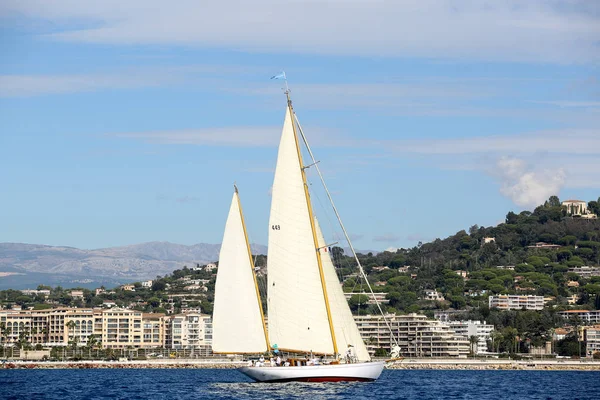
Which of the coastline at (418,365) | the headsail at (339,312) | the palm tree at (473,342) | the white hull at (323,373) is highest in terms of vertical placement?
the headsail at (339,312)

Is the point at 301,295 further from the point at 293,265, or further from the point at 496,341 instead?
the point at 496,341

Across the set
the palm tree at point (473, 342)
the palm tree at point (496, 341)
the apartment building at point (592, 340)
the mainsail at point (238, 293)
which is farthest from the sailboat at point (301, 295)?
the apartment building at point (592, 340)

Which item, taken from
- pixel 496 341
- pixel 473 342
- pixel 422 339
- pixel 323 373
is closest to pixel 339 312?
pixel 323 373

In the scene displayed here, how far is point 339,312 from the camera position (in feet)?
195

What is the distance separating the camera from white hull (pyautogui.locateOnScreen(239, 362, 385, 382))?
5803 cm

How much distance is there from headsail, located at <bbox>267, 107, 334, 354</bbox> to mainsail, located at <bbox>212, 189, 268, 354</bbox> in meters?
5.37

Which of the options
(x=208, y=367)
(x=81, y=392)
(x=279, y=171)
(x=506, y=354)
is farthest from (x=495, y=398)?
(x=506, y=354)

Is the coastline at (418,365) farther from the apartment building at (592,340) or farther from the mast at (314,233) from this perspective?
the mast at (314,233)

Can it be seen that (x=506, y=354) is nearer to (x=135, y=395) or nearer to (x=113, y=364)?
(x=113, y=364)

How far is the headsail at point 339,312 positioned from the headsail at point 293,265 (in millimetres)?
693

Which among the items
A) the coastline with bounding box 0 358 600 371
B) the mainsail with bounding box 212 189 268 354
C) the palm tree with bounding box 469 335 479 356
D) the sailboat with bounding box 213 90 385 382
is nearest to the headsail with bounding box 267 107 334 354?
the sailboat with bounding box 213 90 385 382

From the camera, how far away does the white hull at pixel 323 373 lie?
58031 millimetres

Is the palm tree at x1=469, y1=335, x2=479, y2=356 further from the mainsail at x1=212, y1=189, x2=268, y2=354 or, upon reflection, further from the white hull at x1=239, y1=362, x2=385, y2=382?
the white hull at x1=239, y1=362, x2=385, y2=382

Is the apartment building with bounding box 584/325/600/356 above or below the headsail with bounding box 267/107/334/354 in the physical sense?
below
